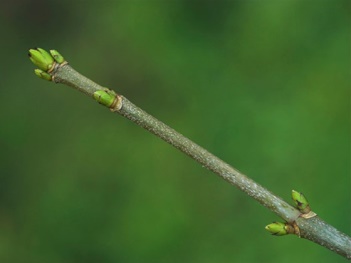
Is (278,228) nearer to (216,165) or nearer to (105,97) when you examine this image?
(216,165)

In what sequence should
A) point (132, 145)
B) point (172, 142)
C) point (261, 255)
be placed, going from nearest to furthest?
point (172, 142) → point (261, 255) → point (132, 145)

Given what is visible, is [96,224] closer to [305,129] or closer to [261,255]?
[261,255]

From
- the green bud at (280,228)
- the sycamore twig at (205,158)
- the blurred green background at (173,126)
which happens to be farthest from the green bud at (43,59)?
the blurred green background at (173,126)

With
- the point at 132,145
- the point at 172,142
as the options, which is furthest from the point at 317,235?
the point at 132,145

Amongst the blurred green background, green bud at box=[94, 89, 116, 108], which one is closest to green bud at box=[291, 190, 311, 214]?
green bud at box=[94, 89, 116, 108]

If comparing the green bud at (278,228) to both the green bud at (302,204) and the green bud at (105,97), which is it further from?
the green bud at (105,97)

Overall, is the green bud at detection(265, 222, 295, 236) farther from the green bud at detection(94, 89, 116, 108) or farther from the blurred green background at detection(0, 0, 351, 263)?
the blurred green background at detection(0, 0, 351, 263)
